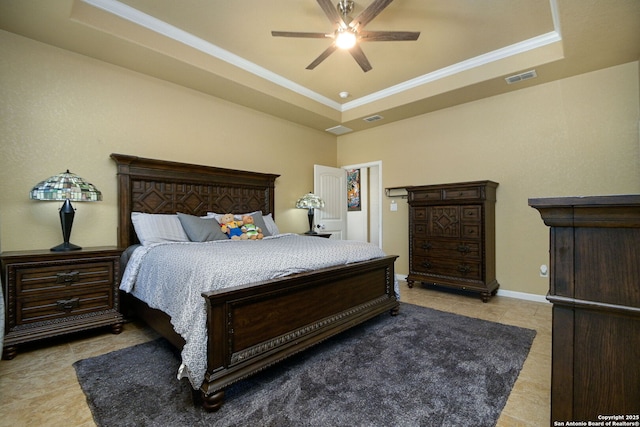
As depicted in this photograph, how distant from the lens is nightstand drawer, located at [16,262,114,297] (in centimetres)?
231

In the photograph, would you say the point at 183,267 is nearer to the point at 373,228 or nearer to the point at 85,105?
the point at 85,105

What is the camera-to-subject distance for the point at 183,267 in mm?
1977

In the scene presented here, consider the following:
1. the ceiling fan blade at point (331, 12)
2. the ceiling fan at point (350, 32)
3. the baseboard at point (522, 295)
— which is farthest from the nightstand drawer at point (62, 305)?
the baseboard at point (522, 295)

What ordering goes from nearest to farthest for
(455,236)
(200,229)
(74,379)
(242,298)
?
(242,298) < (74,379) < (200,229) < (455,236)

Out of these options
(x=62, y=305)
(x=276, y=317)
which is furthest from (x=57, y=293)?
(x=276, y=317)

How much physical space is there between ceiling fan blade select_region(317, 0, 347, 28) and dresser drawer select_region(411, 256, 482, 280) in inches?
122

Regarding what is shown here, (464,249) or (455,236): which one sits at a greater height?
(455,236)

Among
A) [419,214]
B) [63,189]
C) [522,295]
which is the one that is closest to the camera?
[63,189]

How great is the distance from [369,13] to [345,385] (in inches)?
105

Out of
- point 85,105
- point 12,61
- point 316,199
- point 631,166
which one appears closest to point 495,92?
point 631,166

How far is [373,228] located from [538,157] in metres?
3.85

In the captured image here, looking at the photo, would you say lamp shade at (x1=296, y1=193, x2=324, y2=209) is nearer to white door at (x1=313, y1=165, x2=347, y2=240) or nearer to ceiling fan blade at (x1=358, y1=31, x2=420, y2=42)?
white door at (x1=313, y1=165, x2=347, y2=240)

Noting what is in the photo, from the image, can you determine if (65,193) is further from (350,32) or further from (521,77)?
(521,77)

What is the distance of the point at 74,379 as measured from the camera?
192 centimetres
